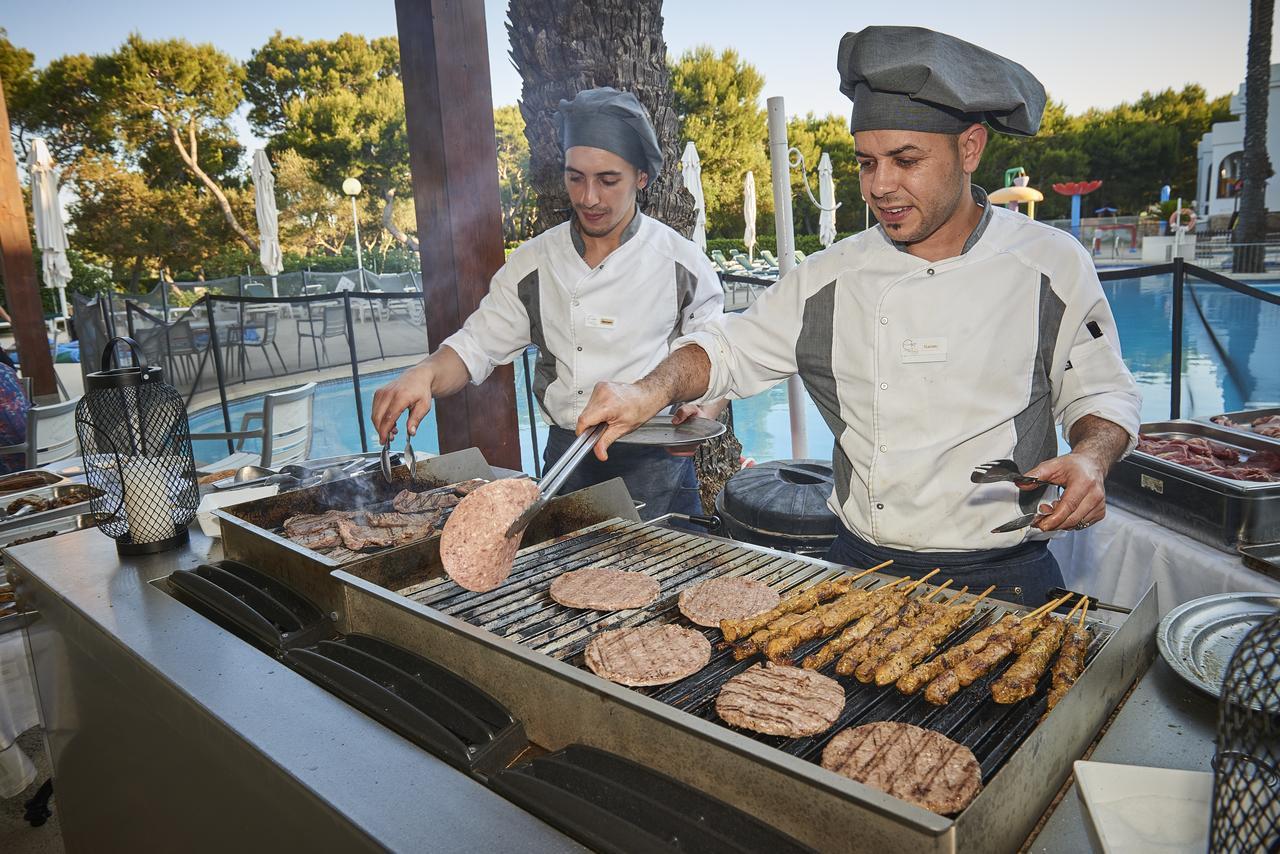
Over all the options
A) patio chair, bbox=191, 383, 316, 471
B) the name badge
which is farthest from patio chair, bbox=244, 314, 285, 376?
the name badge

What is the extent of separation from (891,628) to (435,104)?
3.58 meters

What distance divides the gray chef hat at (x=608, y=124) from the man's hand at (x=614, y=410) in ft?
4.79

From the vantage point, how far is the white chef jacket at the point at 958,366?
7.23ft

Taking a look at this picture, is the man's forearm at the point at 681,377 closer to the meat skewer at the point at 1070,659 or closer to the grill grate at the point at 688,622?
the grill grate at the point at 688,622

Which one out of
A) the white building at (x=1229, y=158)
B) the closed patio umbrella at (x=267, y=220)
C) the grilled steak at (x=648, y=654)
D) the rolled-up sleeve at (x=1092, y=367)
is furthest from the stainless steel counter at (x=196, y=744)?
the white building at (x=1229, y=158)

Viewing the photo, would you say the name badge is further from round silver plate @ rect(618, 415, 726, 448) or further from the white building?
the white building

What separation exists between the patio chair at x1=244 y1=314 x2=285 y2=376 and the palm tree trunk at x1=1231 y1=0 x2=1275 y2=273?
18.5 metres

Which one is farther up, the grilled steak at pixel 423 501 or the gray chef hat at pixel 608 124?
the gray chef hat at pixel 608 124

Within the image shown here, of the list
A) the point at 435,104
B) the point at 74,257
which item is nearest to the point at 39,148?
the point at 435,104

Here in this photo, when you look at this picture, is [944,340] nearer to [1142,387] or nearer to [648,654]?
[648,654]

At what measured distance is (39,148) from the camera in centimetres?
1179

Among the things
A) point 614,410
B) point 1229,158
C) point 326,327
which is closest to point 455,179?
Answer: point 614,410

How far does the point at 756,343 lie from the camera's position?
2592mm

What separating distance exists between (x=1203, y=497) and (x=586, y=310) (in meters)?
2.49
